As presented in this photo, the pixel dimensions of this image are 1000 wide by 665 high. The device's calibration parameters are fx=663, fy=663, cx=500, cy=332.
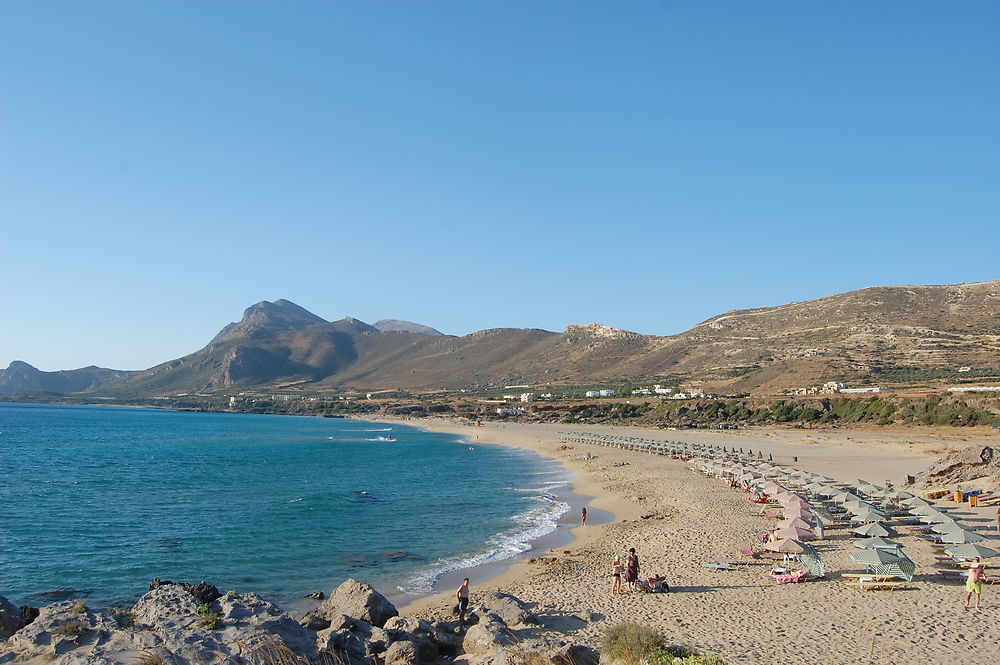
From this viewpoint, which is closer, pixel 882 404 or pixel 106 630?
pixel 106 630

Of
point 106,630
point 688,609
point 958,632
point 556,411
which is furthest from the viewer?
point 556,411

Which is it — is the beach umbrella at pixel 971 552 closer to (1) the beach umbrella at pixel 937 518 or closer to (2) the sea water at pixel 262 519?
(1) the beach umbrella at pixel 937 518

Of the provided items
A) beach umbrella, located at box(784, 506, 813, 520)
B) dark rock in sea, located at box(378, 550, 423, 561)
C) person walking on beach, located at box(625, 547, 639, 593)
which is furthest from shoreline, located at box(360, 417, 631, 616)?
beach umbrella, located at box(784, 506, 813, 520)

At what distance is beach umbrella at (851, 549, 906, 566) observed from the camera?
1541 centimetres

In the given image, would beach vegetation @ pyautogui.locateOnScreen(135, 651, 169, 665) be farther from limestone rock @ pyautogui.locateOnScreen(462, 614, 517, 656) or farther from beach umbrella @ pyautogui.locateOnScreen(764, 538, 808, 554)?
beach umbrella @ pyautogui.locateOnScreen(764, 538, 808, 554)

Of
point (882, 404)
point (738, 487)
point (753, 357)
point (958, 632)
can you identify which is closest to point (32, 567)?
point (958, 632)

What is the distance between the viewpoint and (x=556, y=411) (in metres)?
97.4

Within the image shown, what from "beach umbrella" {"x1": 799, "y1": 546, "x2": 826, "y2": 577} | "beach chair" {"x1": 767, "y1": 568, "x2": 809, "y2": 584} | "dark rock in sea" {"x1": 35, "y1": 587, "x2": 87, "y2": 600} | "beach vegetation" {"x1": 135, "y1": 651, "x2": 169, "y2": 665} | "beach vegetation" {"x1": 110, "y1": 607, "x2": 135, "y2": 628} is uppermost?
"beach vegetation" {"x1": 135, "y1": 651, "x2": 169, "y2": 665}

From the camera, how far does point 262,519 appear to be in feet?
90.1

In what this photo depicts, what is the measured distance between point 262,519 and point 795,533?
2035cm

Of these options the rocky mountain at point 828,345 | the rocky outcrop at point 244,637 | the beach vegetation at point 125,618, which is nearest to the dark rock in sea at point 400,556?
the rocky outcrop at point 244,637

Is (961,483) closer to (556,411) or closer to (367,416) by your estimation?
(556,411)

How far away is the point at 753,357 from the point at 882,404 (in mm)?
44702

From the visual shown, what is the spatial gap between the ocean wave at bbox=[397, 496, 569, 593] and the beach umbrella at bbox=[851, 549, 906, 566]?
970 centimetres
